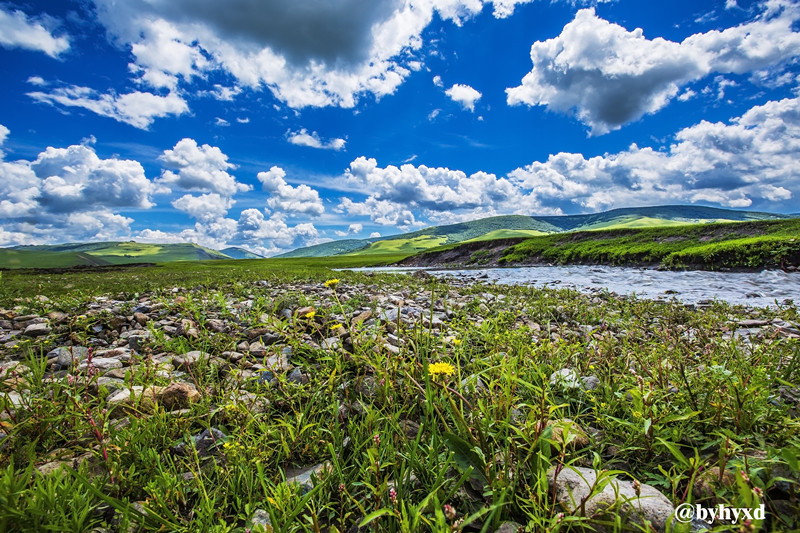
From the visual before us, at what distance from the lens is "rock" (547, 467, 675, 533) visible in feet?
5.51

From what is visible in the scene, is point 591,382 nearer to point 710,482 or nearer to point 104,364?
point 710,482

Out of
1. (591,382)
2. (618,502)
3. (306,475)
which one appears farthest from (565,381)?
(306,475)

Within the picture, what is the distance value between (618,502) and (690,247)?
35645 millimetres

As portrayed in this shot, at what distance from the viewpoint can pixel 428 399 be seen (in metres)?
2.33

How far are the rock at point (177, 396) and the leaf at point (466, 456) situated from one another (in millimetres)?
2367

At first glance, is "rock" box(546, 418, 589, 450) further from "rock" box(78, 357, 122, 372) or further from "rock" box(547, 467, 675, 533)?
"rock" box(78, 357, 122, 372)

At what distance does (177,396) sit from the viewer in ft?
9.84

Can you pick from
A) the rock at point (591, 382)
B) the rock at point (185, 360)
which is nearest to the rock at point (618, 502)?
the rock at point (591, 382)

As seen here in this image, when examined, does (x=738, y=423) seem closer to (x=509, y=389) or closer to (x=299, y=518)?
(x=509, y=389)

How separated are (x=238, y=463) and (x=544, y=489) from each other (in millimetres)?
1948

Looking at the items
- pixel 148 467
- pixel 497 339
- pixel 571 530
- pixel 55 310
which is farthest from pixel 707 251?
pixel 55 310

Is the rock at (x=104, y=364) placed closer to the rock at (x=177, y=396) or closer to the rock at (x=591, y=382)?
the rock at (x=177, y=396)

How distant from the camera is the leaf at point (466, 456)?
6.51 ft

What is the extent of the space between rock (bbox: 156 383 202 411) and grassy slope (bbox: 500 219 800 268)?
3063 cm
